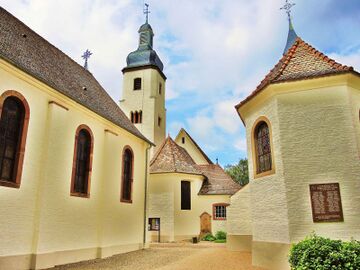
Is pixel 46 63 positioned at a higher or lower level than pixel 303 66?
higher

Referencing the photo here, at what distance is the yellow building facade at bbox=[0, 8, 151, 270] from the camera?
33.5 ft

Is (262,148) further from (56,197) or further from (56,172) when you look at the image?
(56,197)

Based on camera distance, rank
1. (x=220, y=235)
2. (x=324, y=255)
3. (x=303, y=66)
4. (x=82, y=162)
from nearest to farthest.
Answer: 1. (x=324, y=255)
2. (x=303, y=66)
3. (x=82, y=162)
4. (x=220, y=235)

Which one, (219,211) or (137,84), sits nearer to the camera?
(219,211)

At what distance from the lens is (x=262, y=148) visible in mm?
12047

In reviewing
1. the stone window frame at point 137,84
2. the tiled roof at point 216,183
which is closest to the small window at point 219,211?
the tiled roof at point 216,183

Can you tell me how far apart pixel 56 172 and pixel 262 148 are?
8.18m

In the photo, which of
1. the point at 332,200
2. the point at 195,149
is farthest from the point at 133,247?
the point at 195,149

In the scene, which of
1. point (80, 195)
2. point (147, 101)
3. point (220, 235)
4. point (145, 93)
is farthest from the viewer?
point (145, 93)

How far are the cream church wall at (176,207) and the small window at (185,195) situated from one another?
1.04 ft

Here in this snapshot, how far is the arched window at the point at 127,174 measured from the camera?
17359 millimetres

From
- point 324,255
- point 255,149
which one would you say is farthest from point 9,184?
point 324,255

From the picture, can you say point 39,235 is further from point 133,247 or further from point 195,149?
point 195,149

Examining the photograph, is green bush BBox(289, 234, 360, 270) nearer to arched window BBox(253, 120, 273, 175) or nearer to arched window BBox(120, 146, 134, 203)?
arched window BBox(253, 120, 273, 175)
